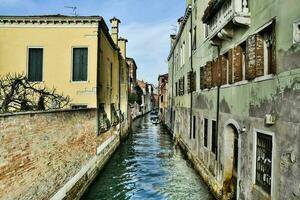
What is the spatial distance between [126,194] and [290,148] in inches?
280

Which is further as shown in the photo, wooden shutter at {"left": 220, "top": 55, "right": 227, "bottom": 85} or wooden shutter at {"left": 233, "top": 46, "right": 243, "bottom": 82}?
wooden shutter at {"left": 220, "top": 55, "right": 227, "bottom": 85}

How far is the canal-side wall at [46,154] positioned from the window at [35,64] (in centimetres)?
512

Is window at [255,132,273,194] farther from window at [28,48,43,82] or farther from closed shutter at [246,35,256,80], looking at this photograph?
window at [28,48,43,82]

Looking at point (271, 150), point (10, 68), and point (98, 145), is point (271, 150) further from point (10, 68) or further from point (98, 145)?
point (10, 68)

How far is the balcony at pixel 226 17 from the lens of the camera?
769cm

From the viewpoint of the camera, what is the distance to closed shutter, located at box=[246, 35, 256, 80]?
279 inches

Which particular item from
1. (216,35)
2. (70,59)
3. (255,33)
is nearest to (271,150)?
(255,33)

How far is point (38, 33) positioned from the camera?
53.5ft

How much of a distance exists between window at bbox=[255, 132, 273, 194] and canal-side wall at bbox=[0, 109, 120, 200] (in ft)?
14.4

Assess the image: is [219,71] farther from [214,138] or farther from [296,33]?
[296,33]

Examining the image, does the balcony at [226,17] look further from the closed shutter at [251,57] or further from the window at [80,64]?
the window at [80,64]

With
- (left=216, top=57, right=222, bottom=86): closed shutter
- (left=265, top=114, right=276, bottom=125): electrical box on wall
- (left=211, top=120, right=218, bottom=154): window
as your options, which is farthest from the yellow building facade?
(left=265, top=114, right=276, bottom=125): electrical box on wall

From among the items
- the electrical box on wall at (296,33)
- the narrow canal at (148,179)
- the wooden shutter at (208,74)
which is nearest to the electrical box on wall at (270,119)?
the electrical box on wall at (296,33)

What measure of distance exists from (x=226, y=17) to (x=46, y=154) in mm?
5265
